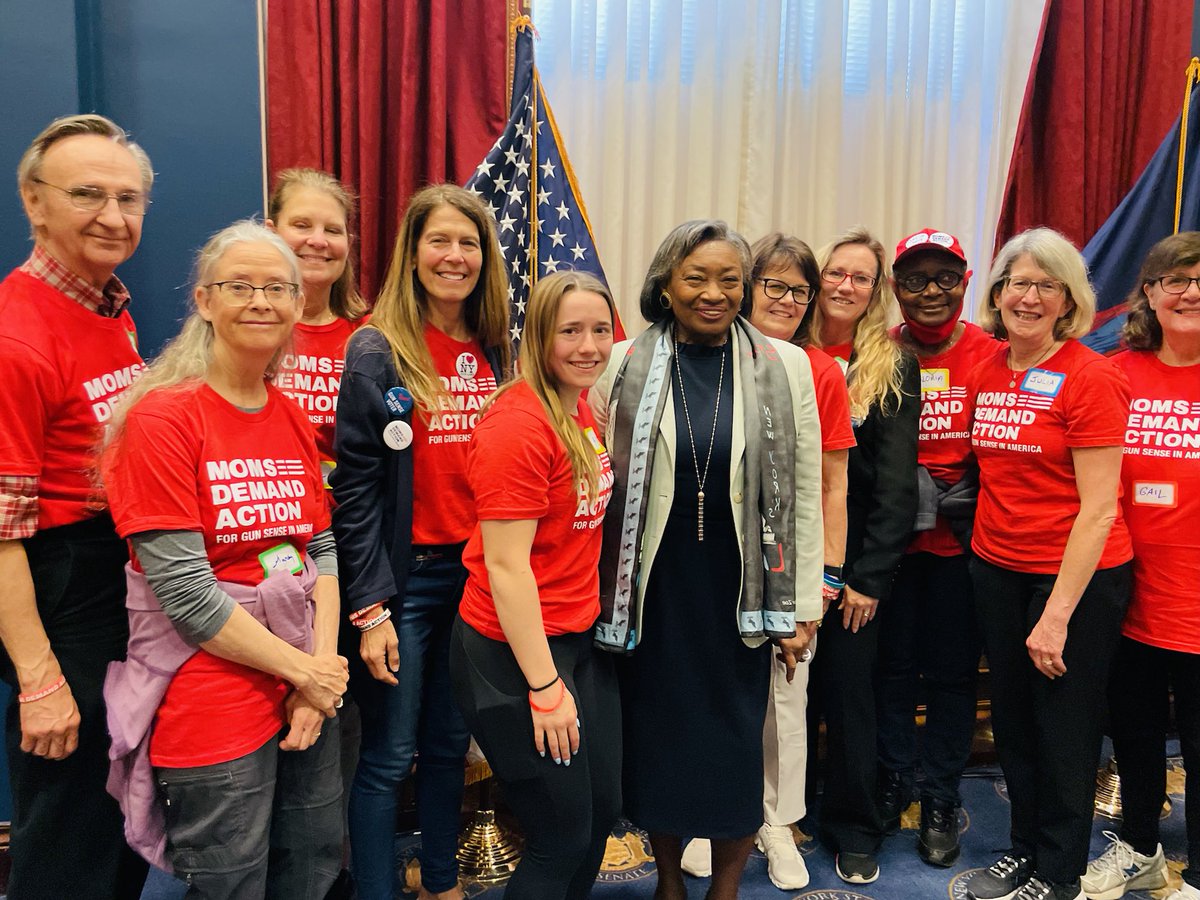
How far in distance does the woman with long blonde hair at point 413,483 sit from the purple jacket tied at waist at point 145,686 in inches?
12.9

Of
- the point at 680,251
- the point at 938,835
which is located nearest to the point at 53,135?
the point at 680,251

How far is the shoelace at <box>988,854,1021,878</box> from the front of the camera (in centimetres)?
234

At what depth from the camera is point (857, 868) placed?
241cm

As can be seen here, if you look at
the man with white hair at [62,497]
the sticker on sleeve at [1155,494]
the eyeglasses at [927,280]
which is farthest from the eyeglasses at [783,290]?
the man with white hair at [62,497]

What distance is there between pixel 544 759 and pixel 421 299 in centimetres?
109

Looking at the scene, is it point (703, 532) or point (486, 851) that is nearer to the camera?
point (703, 532)

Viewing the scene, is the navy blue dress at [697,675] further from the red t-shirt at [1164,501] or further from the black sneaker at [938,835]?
the red t-shirt at [1164,501]

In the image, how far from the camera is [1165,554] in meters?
2.27

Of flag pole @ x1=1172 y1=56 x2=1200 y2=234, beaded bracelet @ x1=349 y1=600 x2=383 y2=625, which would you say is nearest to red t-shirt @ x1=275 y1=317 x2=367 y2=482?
beaded bracelet @ x1=349 y1=600 x2=383 y2=625

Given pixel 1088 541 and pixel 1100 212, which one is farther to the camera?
pixel 1100 212

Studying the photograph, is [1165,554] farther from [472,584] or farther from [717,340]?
[472,584]

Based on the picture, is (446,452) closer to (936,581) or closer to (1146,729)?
(936,581)

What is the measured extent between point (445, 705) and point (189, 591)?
0.84 m

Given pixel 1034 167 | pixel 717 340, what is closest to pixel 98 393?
pixel 717 340
